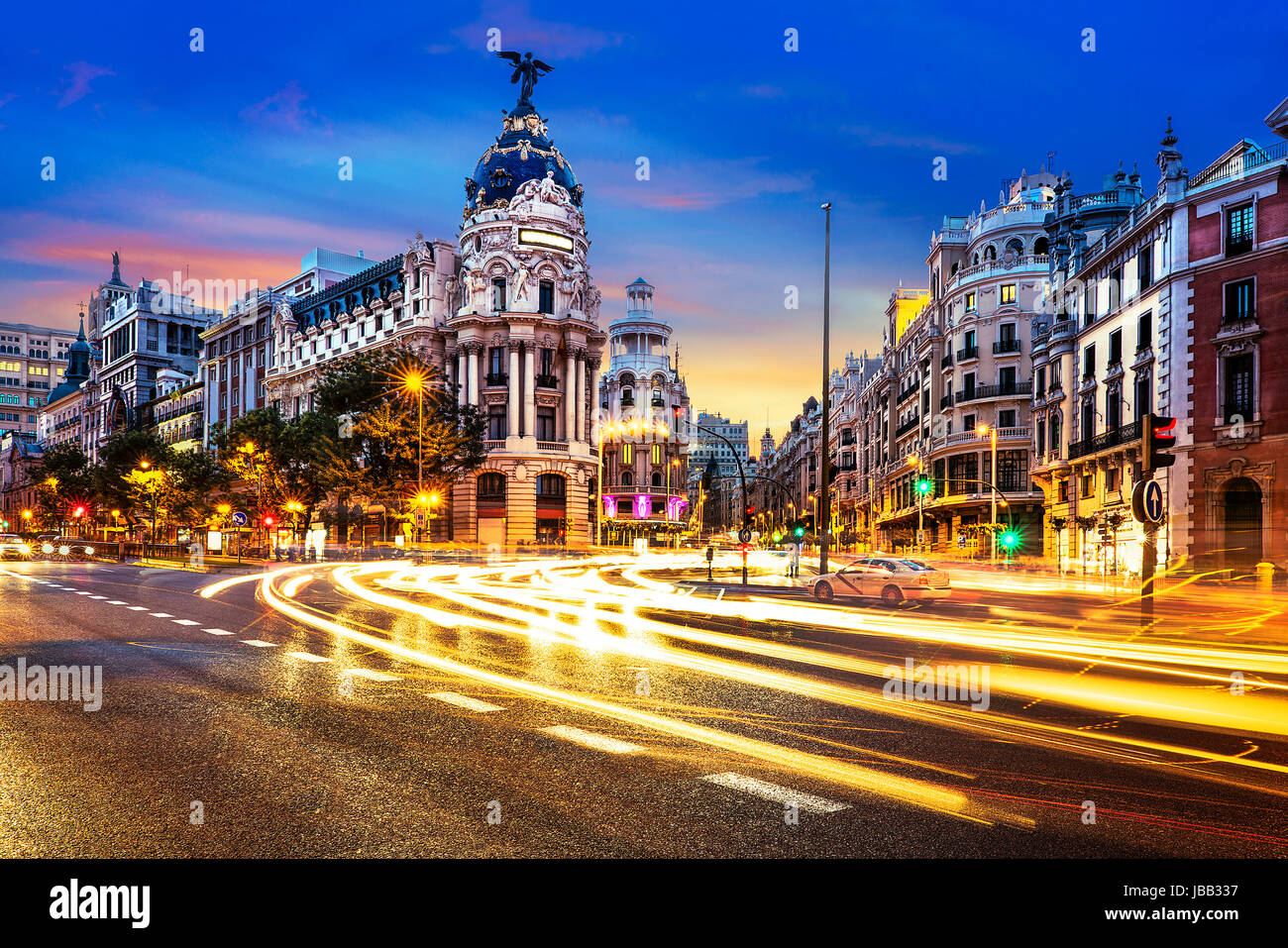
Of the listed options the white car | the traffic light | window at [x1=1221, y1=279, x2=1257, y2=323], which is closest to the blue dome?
window at [x1=1221, y1=279, x2=1257, y2=323]

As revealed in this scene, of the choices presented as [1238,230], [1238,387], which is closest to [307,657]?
[1238,387]

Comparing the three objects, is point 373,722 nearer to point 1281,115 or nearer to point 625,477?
point 1281,115

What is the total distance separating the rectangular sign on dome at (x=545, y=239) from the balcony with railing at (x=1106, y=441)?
40529 mm

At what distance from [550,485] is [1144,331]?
137ft

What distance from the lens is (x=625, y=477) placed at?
107625mm

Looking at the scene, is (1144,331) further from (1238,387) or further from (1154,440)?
(1154,440)

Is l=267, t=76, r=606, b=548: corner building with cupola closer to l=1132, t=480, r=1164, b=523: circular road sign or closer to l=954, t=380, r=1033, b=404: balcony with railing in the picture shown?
l=954, t=380, r=1033, b=404: balcony with railing

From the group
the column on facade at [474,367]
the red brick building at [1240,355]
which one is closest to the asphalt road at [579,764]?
the red brick building at [1240,355]

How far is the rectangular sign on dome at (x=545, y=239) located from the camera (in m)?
67.9

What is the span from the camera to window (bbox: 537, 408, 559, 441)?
68.9 m

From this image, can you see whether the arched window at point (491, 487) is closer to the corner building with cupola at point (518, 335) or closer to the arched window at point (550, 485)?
the corner building with cupola at point (518, 335)

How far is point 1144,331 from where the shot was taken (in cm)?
3959

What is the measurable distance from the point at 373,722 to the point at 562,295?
63.4 metres
